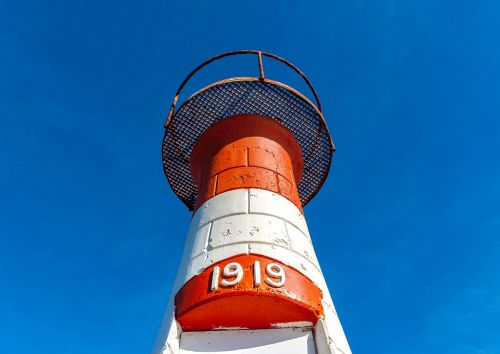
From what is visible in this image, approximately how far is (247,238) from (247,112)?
2589 millimetres

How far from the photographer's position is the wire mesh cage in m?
5.51

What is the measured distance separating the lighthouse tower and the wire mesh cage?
1cm

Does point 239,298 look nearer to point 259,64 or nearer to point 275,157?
point 275,157

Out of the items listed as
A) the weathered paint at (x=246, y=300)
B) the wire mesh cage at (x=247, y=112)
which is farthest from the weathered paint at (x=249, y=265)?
the wire mesh cage at (x=247, y=112)

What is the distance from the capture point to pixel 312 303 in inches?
123

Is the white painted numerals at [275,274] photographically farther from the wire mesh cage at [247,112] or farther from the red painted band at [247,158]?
the wire mesh cage at [247,112]

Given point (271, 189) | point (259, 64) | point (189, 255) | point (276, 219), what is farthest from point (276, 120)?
point (189, 255)

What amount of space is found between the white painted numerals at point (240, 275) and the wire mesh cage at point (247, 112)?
2836 millimetres

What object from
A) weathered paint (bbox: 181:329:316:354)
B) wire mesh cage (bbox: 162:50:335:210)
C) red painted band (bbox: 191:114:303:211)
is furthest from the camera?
wire mesh cage (bbox: 162:50:335:210)

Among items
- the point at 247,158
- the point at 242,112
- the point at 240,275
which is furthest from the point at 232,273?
the point at 242,112

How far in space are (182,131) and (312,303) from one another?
347 centimetres

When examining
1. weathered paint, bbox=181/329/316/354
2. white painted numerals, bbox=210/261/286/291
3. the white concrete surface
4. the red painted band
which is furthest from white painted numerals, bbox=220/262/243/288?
the red painted band

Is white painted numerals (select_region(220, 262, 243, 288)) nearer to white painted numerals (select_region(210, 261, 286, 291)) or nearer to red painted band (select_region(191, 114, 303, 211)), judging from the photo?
white painted numerals (select_region(210, 261, 286, 291))

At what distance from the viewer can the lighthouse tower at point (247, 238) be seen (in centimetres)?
301
